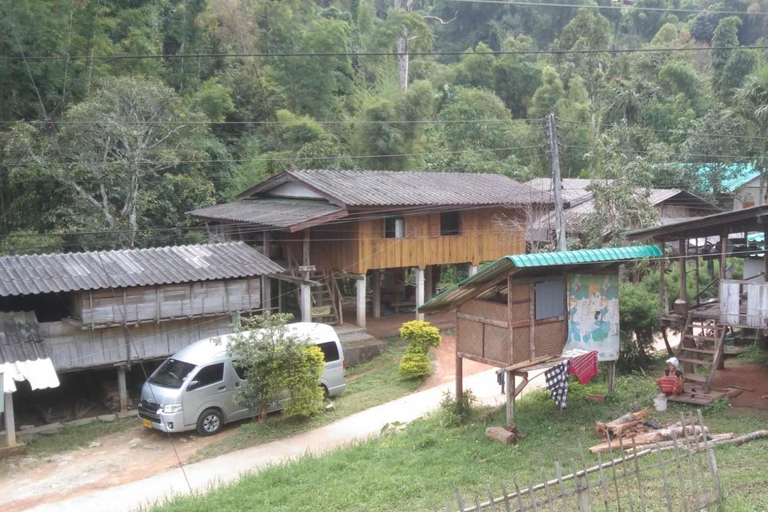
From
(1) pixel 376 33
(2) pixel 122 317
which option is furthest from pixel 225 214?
(1) pixel 376 33

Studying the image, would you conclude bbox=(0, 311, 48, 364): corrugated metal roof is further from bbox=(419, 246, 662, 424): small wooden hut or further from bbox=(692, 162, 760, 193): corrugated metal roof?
bbox=(692, 162, 760, 193): corrugated metal roof

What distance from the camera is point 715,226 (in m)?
14.0

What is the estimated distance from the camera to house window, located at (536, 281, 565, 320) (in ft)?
43.1

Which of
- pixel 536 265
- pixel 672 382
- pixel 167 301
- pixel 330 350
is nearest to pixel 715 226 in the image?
pixel 672 382

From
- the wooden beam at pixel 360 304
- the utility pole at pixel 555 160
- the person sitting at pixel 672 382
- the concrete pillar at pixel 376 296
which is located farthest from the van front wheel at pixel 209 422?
the concrete pillar at pixel 376 296

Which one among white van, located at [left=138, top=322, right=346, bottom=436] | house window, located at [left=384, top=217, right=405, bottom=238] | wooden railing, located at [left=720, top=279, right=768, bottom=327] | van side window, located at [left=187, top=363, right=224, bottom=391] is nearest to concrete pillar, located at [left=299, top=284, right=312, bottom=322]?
house window, located at [left=384, top=217, right=405, bottom=238]

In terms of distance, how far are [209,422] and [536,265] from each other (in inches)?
342

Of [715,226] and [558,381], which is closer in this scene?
[558,381]

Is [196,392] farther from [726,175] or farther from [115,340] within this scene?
[726,175]

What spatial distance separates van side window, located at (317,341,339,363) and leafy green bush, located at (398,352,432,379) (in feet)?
6.52

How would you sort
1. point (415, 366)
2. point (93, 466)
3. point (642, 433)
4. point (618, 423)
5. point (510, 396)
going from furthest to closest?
1. point (415, 366)
2. point (93, 466)
3. point (510, 396)
4. point (618, 423)
5. point (642, 433)

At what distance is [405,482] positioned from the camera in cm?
1045

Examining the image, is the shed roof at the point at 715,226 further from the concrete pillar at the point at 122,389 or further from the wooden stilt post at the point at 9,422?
the wooden stilt post at the point at 9,422

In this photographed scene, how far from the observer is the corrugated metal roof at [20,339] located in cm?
1584
